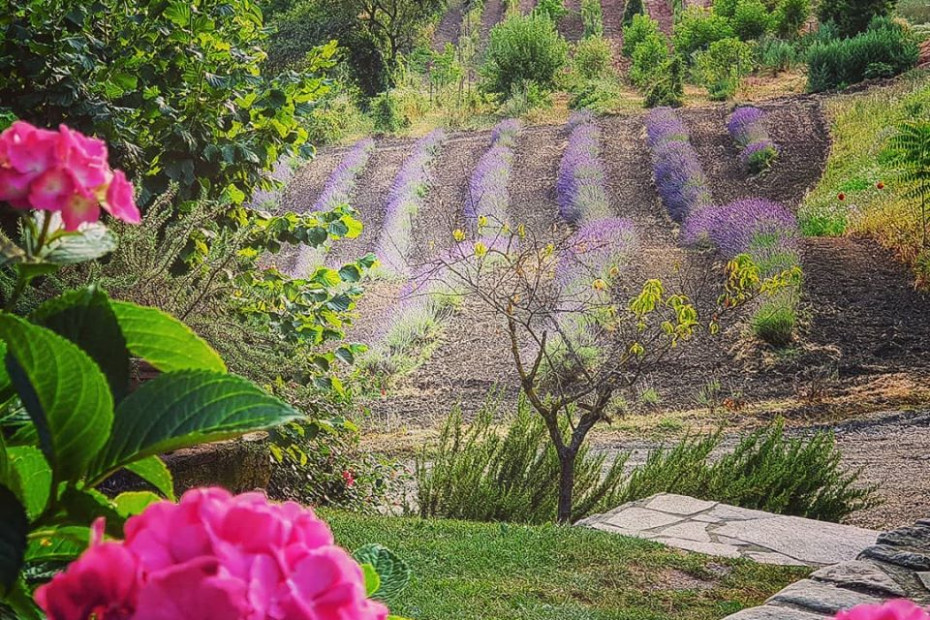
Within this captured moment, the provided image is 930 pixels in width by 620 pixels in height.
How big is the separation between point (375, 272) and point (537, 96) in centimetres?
152

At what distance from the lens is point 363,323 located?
539 centimetres

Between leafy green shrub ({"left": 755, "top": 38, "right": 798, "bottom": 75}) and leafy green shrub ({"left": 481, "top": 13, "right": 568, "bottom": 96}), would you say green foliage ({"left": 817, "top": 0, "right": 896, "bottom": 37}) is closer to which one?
leafy green shrub ({"left": 755, "top": 38, "right": 798, "bottom": 75})

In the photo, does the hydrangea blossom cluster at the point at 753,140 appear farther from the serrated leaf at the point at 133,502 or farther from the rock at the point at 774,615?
the serrated leaf at the point at 133,502

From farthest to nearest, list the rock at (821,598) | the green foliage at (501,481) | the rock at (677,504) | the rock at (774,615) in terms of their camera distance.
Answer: the green foliage at (501,481) < the rock at (677,504) < the rock at (821,598) < the rock at (774,615)

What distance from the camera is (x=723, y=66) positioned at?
227 inches

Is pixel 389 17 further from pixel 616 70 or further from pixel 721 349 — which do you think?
pixel 721 349

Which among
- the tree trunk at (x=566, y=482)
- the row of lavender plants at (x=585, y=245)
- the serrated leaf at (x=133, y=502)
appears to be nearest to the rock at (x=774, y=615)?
the tree trunk at (x=566, y=482)

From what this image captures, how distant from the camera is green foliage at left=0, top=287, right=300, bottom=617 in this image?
331 millimetres

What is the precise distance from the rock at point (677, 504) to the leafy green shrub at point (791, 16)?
326 cm

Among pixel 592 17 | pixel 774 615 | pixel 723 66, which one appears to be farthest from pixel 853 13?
pixel 774 615

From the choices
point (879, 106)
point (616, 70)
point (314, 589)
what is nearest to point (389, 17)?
point (616, 70)

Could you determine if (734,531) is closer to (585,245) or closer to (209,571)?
(585,245)

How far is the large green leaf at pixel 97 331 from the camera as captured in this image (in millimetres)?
379

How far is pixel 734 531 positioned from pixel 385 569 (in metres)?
2.55
